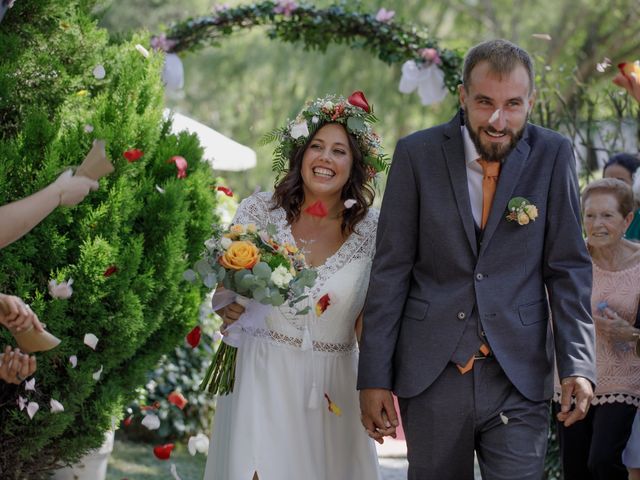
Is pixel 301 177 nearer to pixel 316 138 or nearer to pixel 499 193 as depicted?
pixel 316 138

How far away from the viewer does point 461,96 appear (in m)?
4.22

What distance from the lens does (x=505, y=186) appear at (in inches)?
161

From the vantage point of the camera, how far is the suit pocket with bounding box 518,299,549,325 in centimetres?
407

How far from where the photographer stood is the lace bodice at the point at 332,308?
15.8ft

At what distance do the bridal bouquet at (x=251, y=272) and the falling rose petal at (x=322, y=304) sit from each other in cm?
11

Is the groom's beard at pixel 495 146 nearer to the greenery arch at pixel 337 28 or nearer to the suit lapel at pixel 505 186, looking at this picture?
the suit lapel at pixel 505 186

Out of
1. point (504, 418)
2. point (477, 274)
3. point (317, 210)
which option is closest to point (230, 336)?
point (317, 210)

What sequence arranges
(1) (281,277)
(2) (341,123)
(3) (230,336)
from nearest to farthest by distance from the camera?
(1) (281,277)
(3) (230,336)
(2) (341,123)

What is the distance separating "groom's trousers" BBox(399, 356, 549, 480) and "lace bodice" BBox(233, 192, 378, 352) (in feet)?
2.79

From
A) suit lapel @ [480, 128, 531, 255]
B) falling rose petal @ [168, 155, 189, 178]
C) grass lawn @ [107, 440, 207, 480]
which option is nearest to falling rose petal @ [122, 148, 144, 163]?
falling rose petal @ [168, 155, 189, 178]

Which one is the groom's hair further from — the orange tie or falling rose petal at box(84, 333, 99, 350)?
falling rose petal at box(84, 333, 99, 350)

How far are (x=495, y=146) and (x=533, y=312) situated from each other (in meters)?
0.69

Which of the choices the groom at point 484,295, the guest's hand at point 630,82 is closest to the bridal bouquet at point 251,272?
the groom at point 484,295

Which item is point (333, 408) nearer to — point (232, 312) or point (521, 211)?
point (232, 312)
